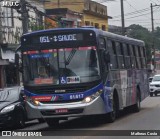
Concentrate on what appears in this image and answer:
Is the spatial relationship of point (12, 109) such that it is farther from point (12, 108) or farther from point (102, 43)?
point (102, 43)

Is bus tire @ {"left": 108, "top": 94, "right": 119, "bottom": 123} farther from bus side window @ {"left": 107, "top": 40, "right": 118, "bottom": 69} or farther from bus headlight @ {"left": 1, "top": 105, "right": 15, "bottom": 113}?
bus headlight @ {"left": 1, "top": 105, "right": 15, "bottom": 113}

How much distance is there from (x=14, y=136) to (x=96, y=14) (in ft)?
155

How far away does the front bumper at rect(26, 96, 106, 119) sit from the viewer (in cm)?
1573

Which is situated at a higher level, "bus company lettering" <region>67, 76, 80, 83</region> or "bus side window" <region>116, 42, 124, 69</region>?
"bus side window" <region>116, 42, 124, 69</region>

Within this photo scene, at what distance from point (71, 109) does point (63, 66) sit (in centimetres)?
138

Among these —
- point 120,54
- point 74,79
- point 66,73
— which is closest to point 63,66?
point 66,73

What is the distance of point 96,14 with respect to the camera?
202 feet

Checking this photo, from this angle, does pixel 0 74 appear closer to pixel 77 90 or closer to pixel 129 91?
pixel 129 91

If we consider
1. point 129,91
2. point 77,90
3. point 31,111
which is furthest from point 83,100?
point 129,91

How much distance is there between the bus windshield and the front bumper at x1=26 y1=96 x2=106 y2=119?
701 millimetres

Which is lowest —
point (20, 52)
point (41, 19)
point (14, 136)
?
point (14, 136)

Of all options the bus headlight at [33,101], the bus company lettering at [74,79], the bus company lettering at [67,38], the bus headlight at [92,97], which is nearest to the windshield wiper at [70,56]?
the bus company lettering at [67,38]

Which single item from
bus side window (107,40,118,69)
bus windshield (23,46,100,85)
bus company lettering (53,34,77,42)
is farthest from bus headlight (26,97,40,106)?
bus side window (107,40,118,69)

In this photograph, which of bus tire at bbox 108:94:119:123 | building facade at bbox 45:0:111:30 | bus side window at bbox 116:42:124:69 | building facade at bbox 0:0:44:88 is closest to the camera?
bus tire at bbox 108:94:119:123
